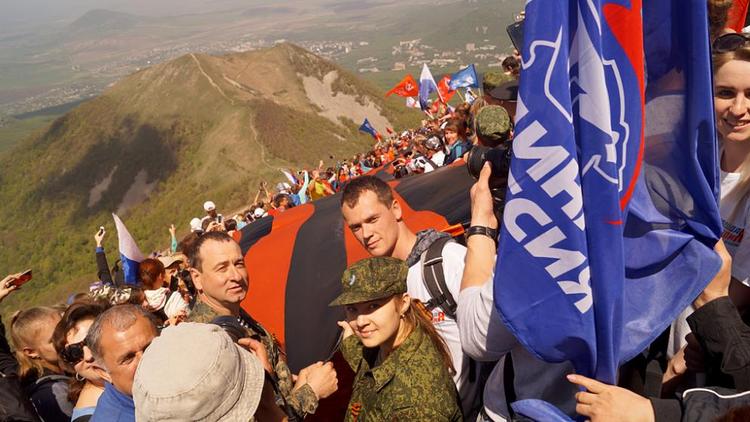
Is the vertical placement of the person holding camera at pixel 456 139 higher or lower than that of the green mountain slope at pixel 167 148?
higher

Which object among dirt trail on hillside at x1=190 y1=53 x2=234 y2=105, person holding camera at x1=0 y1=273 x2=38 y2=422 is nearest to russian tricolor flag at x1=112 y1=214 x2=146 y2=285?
person holding camera at x1=0 y1=273 x2=38 y2=422

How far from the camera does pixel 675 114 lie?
5.57 ft

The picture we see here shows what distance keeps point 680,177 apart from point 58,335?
3117mm

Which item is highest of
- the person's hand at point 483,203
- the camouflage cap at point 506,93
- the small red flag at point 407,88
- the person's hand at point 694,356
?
the camouflage cap at point 506,93

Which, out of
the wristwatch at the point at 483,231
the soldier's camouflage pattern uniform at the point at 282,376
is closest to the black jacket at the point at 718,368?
the wristwatch at the point at 483,231

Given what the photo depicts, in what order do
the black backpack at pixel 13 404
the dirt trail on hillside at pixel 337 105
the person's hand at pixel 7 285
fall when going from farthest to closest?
the dirt trail on hillside at pixel 337 105, the person's hand at pixel 7 285, the black backpack at pixel 13 404

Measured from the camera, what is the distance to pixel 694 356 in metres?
1.96

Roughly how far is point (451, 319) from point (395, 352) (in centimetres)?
31

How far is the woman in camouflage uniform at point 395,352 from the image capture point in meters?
2.18

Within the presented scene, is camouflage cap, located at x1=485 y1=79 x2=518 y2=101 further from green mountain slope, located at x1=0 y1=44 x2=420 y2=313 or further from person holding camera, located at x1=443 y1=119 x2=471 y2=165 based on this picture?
green mountain slope, located at x1=0 y1=44 x2=420 y2=313

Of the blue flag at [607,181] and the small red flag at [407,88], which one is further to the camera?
the small red flag at [407,88]

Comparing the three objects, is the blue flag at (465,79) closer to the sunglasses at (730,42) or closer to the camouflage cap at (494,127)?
the camouflage cap at (494,127)

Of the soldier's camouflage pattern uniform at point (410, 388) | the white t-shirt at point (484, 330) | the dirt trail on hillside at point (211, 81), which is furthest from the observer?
the dirt trail on hillside at point (211, 81)

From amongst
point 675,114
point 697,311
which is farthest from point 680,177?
point 697,311
